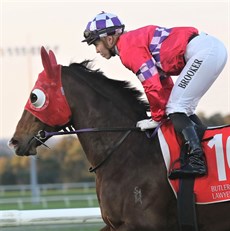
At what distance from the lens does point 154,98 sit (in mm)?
4621

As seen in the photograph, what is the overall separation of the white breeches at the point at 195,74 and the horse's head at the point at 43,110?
778mm

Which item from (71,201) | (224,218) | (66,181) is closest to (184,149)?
(224,218)

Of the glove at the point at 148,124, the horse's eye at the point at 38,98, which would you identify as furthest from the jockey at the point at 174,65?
the horse's eye at the point at 38,98

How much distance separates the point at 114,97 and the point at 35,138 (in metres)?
0.63

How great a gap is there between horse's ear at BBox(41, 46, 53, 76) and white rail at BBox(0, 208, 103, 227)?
2191mm

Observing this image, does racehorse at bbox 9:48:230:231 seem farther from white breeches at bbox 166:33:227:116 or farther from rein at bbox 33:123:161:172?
white breeches at bbox 166:33:227:116

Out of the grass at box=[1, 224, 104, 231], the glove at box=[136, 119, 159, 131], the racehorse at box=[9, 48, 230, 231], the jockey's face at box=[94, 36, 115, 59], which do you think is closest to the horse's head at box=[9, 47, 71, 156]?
the racehorse at box=[9, 48, 230, 231]

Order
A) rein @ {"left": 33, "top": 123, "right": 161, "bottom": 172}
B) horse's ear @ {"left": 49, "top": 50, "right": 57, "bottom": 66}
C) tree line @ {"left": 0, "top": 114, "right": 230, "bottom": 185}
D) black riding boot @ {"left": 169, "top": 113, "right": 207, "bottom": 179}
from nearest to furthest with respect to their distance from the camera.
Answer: black riding boot @ {"left": 169, "top": 113, "right": 207, "bottom": 179} < rein @ {"left": 33, "top": 123, "right": 161, "bottom": 172} < horse's ear @ {"left": 49, "top": 50, "right": 57, "bottom": 66} < tree line @ {"left": 0, "top": 114, "right": 230, "bottom": 185}

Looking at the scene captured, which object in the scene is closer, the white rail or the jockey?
the jockey

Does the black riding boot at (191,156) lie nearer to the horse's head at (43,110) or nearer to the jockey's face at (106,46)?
the jockey's face at (106,46)

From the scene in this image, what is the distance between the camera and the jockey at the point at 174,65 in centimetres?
463

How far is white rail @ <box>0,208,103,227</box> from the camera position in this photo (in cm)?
670

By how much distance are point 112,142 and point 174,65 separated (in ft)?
2.27

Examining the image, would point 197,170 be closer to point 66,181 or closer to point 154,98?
point 154,98
